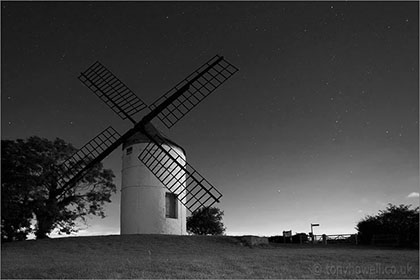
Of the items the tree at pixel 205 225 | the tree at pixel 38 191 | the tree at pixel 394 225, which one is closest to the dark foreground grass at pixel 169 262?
the tree at pixel 38 191

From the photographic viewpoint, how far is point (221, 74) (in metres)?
28.8

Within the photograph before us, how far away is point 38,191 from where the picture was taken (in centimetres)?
2669

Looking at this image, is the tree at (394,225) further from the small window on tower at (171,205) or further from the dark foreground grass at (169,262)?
the small window on tower at (171,205)

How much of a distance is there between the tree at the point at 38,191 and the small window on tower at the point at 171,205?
428 cm

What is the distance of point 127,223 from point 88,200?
323 centimetres

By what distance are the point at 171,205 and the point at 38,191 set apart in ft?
30.2

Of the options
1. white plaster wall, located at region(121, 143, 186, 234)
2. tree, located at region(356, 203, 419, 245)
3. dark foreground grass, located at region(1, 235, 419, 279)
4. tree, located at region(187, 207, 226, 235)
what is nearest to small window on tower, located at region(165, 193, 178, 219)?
white plaster wall, located at region(121, 143, 186, 234)

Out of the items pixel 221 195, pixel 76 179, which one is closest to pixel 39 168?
pixel 76 179

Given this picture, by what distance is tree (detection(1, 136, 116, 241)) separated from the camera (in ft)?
84.9

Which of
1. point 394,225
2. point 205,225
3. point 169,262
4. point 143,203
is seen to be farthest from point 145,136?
point 205,225

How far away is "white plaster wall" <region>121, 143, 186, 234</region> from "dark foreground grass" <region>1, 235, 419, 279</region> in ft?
12.6

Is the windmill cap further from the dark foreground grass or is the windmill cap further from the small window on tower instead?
the dark foreground grass

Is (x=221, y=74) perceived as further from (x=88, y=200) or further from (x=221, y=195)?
(x=88, y=200)

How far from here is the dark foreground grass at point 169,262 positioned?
14.5 meters
